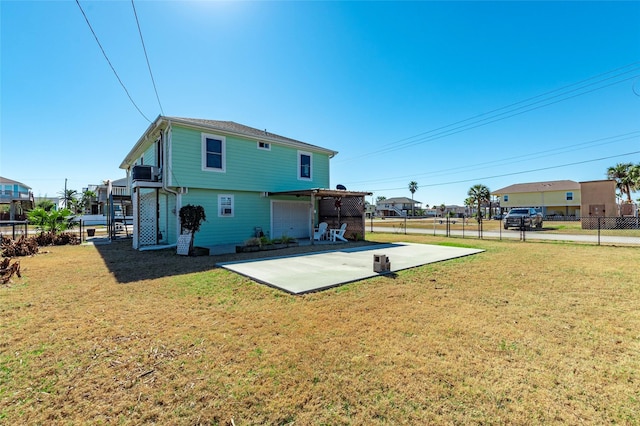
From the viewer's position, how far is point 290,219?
14320mm

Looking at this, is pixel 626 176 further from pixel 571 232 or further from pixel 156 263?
pixel 156 263

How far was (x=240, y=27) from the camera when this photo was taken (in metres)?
8.73

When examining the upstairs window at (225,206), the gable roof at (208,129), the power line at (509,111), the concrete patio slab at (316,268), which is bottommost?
the concrete patio slab at (316,268)

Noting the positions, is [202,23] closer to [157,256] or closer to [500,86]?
[157,256]

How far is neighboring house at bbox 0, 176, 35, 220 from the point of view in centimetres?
2946

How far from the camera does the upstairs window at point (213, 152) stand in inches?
440

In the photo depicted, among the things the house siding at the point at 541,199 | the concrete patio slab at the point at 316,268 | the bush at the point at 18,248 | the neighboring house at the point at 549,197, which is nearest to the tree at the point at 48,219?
the bush at the point at 18,248

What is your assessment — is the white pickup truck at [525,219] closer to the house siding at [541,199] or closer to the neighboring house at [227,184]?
the neighboring house at [227,184]

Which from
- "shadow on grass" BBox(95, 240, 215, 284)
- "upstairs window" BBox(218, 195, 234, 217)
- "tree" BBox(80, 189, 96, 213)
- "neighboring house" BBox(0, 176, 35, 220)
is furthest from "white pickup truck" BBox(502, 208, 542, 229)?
"tree" BBox(80, 189, 96, 213)

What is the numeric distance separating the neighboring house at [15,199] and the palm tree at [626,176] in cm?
6598

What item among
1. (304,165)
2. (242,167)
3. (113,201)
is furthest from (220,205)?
(113,201)

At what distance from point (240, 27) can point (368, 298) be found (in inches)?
355

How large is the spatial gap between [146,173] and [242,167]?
368 cm

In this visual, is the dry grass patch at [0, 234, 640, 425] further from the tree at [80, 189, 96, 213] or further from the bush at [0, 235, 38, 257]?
the tree at [80, 189, 96, 213]
